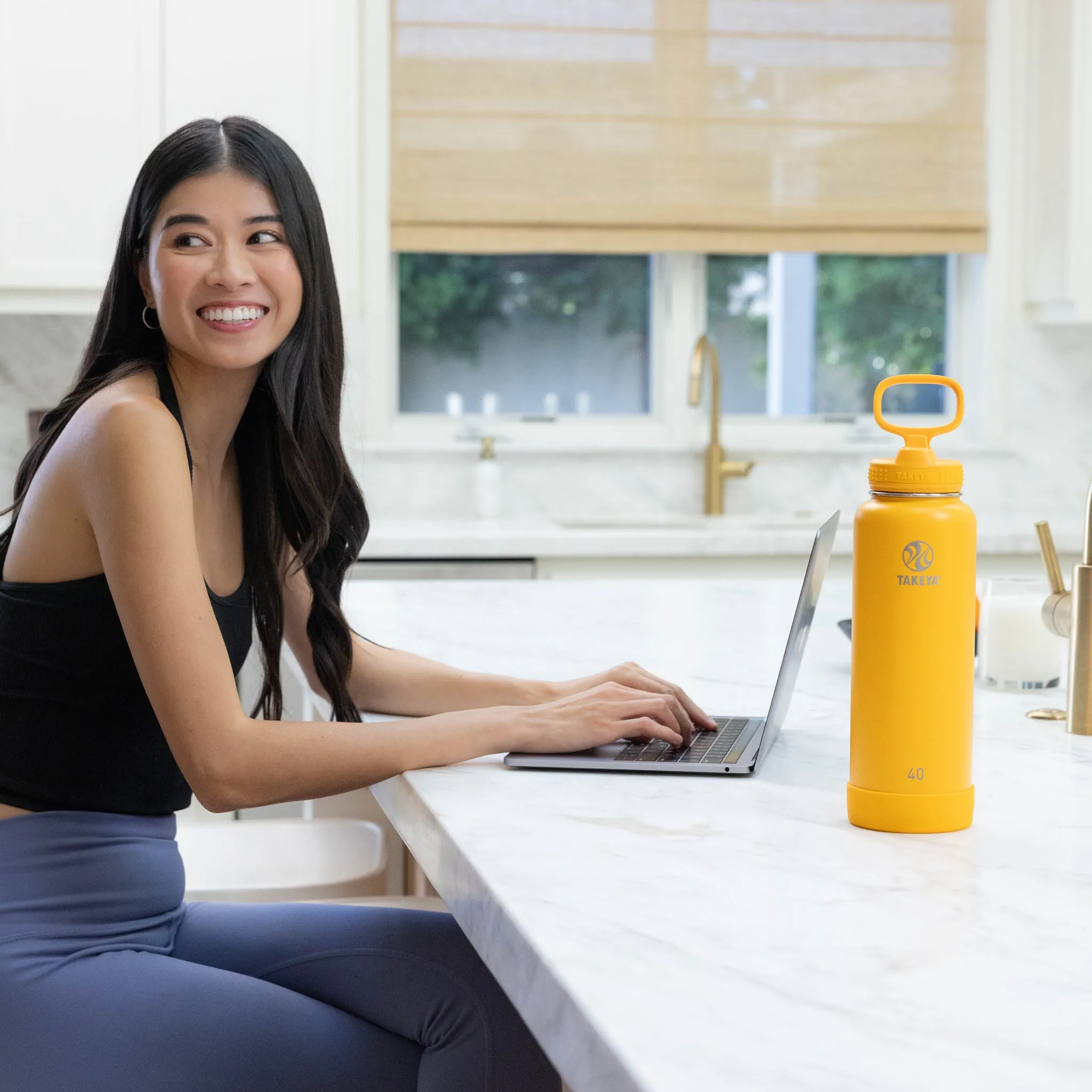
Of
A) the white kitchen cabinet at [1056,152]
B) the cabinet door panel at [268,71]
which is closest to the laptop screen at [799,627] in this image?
the cabinet door panel at [268,71]

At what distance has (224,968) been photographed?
128cm

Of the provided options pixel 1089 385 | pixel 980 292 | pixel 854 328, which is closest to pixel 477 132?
pixel 854 328

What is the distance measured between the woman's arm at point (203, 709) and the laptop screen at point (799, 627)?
0.33 feet

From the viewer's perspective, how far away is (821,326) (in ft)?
13.7

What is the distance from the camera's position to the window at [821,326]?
412 cm

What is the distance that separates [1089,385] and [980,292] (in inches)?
16.9

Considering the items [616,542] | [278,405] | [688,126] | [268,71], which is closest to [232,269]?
[278,405]

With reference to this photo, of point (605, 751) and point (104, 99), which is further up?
point (104, 99)

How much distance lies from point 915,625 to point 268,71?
291 centimetres

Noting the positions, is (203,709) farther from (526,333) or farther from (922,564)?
(526,333)

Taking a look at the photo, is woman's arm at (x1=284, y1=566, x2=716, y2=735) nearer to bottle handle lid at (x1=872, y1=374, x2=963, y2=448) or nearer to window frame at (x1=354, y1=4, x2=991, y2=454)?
bottle handle lid at (x1=872, y1=374, x2=963, y2=448)

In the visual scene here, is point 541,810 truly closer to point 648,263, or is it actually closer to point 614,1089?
point 614,1089

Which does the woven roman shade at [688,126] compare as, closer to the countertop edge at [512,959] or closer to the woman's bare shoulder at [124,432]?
the woman's bare shoulder at [124,432]

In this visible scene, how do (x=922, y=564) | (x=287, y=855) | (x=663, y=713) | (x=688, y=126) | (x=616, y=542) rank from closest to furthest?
A: (x=922, y=564)
(x=663, y=713)
(x=287, y=855)
(x=616, y=542)
(x=688, y=126)
